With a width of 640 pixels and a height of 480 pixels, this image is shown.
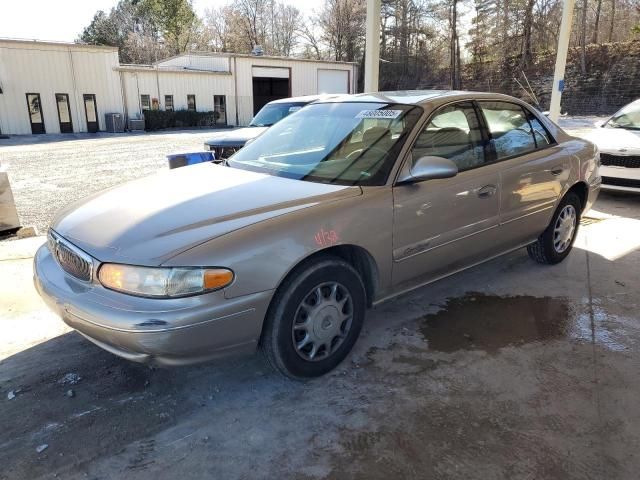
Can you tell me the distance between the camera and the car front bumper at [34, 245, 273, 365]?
7.68 ft

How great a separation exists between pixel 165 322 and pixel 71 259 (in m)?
0.80

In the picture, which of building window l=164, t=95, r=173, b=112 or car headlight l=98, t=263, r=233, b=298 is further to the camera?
building window l=164, t=95, r=173, b=112

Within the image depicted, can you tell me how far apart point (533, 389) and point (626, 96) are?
32020 millimetres

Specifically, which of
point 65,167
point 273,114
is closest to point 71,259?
point 273,114

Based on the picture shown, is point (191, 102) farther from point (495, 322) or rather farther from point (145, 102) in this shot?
point (495, 322)

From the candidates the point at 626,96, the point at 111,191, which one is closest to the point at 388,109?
the point at 111,191

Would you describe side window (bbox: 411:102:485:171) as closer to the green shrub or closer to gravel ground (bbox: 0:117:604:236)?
gravel ground (bbox: 0:117:604:236)

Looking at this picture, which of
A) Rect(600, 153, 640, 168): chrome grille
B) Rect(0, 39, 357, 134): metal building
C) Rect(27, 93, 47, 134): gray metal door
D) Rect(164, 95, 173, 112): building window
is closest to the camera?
Rect(600, 153, 640, 168): chrome grille

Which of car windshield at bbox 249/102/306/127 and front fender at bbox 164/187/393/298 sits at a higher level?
car windshield at bbox 249/102/306/127

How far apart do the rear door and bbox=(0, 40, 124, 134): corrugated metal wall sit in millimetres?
26752

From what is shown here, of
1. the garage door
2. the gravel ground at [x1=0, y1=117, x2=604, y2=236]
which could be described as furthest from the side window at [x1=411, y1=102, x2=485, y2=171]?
the garage door

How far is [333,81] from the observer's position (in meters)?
35.2

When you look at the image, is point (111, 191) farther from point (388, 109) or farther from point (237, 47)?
point (237, 47)

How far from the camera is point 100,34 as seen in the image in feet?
177
